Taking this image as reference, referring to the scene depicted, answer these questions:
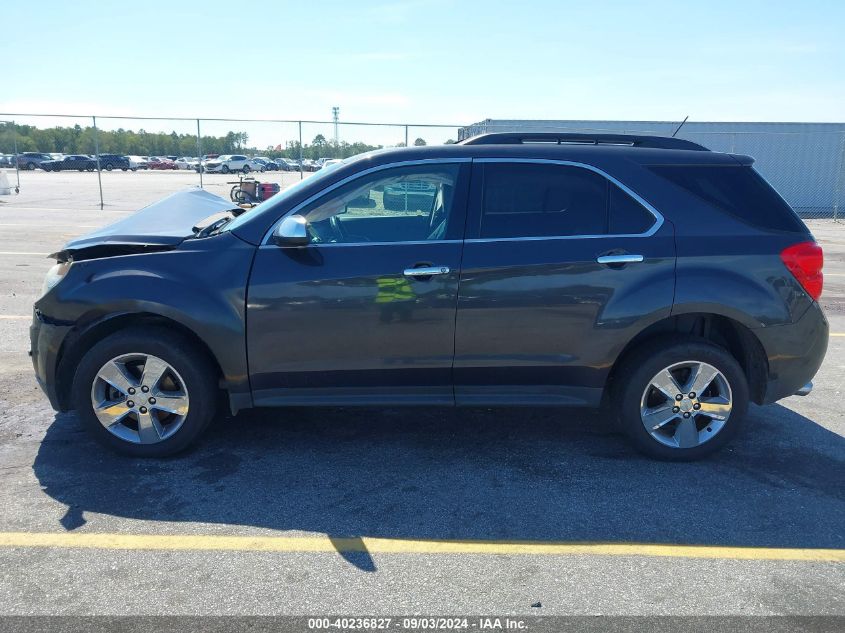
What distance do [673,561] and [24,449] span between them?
371cm

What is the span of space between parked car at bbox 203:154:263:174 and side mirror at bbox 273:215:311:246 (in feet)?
149

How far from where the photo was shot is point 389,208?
13.9 ft

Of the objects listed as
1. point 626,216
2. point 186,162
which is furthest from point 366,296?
point 186,162

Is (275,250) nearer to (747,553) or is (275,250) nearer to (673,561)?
(673,561)

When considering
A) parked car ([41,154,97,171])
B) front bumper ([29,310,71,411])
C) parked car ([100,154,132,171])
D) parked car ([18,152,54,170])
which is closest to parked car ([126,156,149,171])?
parked car ([100,154,132,171])

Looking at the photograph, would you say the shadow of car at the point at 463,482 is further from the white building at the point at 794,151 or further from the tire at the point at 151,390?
the white building at the point at 794,151

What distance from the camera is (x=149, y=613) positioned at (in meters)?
2.82

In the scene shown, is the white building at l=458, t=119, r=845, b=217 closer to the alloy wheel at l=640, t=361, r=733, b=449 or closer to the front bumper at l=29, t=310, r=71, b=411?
the alloy wheel at l=640, t=361, r=733, b=449

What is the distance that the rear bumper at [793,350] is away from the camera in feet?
13.7

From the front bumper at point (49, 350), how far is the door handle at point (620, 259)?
307 centimetres

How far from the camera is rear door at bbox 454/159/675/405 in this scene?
13.3ft

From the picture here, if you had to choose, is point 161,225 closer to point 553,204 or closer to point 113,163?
point 553,204

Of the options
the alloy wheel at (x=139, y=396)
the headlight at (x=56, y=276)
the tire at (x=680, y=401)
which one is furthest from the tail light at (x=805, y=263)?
the headlight at (x=56, y=276)

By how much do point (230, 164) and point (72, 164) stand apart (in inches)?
495
